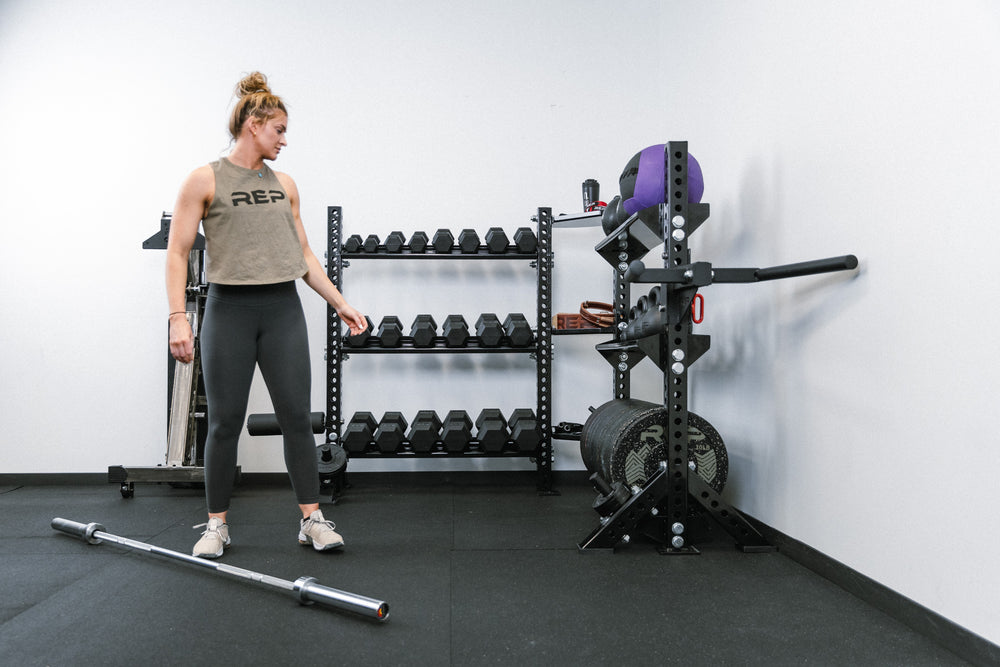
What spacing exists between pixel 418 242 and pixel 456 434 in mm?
916

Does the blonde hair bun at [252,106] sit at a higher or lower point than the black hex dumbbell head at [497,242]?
higher

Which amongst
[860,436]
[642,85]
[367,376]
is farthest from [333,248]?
[860,436]

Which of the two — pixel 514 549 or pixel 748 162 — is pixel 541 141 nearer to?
pixel 748 162

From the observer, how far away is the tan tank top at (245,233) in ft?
6.14

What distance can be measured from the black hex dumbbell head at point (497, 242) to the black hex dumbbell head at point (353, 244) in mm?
613

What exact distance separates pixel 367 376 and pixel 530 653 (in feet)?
6.91

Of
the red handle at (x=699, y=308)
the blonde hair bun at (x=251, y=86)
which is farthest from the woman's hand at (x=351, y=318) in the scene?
the red handle at (x=699, y=308)

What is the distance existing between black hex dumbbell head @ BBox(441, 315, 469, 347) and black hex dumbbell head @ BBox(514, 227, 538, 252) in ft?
1.51

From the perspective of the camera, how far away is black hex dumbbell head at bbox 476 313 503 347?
2941 millimetres

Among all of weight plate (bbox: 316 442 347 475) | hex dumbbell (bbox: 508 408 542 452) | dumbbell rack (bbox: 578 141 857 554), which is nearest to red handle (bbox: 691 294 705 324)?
dumbbell rack (bbox: 578 141 857 554)

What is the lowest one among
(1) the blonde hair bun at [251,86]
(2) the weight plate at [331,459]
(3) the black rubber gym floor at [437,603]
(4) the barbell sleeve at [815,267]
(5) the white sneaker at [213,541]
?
(3) the black rubber gym floor at [437,603]

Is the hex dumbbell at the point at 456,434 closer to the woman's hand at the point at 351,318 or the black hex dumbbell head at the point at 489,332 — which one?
the black hex dumbbell head at the point at 489,332

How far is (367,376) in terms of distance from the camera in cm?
322

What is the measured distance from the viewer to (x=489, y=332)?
2.94m
